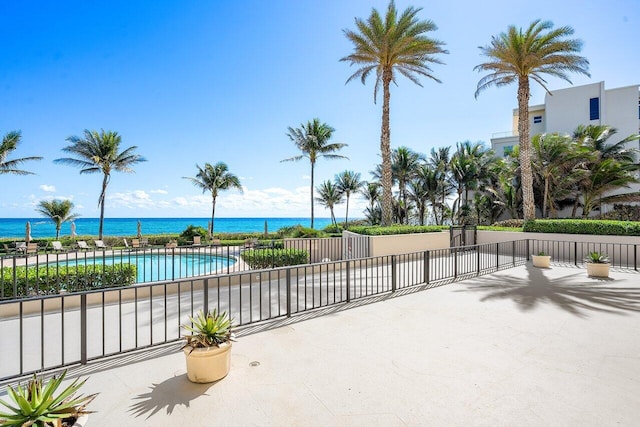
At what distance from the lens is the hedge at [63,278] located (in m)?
6.71

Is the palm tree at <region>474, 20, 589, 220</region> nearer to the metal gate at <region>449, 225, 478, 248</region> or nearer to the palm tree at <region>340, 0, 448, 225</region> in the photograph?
the metal gate at <region>449, 225, 478, 248</region>

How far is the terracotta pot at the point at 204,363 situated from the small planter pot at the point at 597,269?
10.6 metres

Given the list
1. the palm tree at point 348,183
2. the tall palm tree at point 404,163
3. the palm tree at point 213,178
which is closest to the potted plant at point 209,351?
the palm tree at point 213,178

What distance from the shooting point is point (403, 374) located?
334cm

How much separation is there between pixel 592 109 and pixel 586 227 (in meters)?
21.0

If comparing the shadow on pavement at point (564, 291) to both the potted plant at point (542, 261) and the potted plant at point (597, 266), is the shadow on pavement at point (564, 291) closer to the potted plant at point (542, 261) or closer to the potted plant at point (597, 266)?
the potted plant at point (597, 266)

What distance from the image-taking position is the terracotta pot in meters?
3.14

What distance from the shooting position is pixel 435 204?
32031 mm

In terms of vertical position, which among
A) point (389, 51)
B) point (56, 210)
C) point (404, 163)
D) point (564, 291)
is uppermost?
point (389, 51)

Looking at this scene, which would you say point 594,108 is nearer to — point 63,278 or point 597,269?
point 597,269

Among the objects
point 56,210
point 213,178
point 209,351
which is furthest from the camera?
point 213,178

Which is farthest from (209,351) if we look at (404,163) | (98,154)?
(404,163)

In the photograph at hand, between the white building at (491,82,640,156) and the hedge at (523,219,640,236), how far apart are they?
1508cm

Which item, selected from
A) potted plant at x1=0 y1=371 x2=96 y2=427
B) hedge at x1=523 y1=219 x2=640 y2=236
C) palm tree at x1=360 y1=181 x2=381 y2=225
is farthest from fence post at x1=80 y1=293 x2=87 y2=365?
palm tree at x1=360 y1=181 x2=381 y2=225
